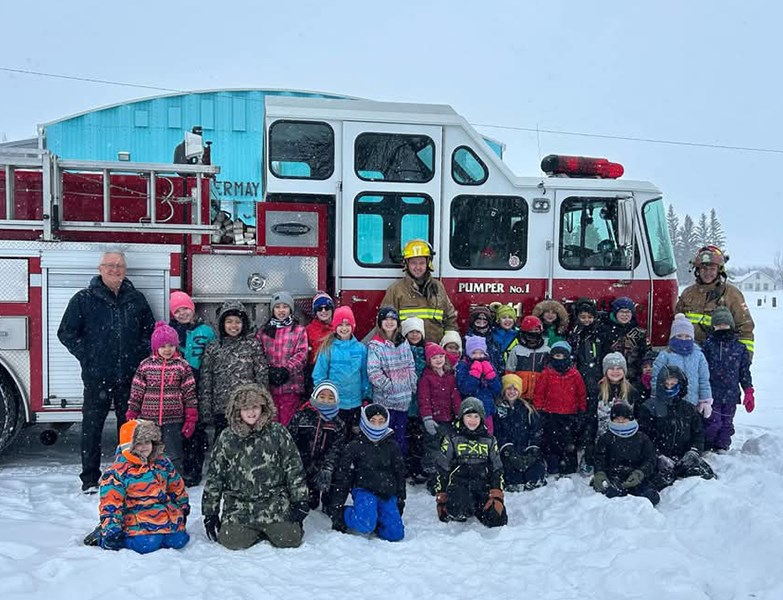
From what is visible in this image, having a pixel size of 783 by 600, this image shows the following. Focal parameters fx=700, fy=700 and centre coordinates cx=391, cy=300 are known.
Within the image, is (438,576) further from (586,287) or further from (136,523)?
(586,287)

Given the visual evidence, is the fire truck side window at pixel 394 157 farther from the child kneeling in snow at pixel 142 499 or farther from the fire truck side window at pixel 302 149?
the child kneeling in snow at pixel 142 499

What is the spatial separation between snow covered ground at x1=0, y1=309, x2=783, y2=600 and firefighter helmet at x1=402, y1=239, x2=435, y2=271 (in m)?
2.03

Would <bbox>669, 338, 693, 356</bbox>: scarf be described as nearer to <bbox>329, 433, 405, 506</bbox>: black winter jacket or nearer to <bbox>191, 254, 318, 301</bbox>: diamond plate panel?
<bbox>329, 433, 405, 506</bbox>: black winter jacket

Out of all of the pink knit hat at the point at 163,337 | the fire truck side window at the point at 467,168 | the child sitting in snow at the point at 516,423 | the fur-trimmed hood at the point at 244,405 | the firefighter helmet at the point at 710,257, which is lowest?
the child sitting in snow at the point at 516,423

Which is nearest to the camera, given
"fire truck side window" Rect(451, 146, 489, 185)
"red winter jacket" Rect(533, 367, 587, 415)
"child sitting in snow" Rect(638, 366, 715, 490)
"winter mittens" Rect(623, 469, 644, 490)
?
"winter mittens" Rect(623, 469, 644, 490)

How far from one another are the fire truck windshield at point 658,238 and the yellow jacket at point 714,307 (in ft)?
1.13

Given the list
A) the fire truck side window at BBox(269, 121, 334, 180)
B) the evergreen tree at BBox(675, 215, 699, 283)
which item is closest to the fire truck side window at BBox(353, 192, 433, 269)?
the fire truck side window at BBox(269, 121, 334, 180)

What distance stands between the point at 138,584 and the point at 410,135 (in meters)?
4.38

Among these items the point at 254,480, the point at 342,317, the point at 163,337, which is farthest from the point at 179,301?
the point at 254,480

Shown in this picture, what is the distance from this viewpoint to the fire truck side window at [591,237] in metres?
6.82

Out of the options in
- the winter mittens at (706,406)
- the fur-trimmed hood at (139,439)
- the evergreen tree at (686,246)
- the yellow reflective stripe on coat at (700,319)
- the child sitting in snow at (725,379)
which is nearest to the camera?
the fur-trimmed hood at (139,439)

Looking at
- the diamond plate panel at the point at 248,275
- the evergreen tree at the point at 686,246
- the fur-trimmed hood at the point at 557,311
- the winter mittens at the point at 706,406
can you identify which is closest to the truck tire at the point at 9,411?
the diamond plate panel at the point at 248,275

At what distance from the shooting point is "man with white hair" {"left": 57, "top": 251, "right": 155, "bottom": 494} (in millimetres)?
5504

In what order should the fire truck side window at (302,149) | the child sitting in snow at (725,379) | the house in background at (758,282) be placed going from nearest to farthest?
the fire truck side window at (302,149) < the child sitting in snow at (725,379) < the house in background at (758,282)
